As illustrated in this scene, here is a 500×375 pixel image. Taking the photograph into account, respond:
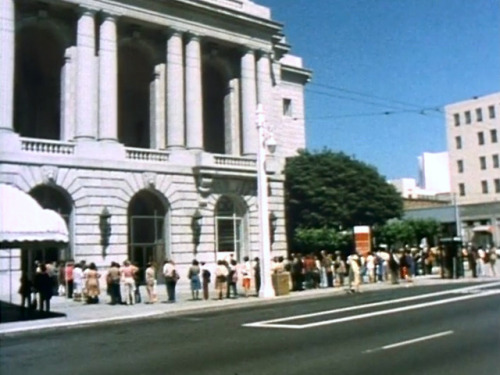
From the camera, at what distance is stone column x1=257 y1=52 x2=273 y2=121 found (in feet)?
138

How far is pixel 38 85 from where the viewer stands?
124 ft

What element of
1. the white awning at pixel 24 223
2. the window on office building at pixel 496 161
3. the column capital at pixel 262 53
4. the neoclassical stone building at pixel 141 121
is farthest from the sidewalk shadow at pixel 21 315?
the window on office building at pixel 496 161

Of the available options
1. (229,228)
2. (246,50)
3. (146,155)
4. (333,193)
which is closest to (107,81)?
(146,155)

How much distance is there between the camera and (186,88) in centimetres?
3884

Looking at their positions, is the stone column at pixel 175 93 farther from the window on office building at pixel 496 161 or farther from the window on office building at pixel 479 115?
the window on office building at pixel 496 161

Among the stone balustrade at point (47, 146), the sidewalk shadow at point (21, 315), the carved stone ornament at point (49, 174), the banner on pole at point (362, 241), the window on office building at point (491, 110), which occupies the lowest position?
the sidewalk shadow at point (21, 315)

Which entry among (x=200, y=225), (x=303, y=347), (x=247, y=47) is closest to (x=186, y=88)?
(x=247, y=47)

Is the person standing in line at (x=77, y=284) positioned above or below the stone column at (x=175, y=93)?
below

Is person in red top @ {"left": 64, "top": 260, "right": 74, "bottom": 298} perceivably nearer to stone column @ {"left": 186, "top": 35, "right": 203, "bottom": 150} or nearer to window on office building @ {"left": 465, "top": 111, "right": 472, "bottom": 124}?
stone column @ {"left": 186, "top": 35, "right": 203, "bottom": 150}

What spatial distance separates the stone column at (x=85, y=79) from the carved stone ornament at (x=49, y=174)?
2.63 metres

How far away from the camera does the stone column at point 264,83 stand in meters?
42.1

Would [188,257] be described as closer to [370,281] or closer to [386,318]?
[370,281]

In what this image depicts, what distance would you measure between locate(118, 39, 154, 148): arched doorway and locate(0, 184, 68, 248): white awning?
66.7ft

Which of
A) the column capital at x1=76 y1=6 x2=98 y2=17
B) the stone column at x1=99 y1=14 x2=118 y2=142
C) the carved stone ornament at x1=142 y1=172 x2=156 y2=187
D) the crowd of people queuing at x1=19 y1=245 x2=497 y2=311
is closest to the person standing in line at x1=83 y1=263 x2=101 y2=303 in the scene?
the crowd of people queuing at x1=19 y1=245 x2=497 y2=311
